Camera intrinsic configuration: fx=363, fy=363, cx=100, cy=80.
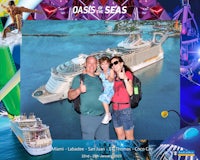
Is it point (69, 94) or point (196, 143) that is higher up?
point (69, 94)

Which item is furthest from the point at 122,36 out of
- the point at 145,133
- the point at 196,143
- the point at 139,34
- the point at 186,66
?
the point at 196,143

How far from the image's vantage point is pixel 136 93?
A: 1989 millimetres

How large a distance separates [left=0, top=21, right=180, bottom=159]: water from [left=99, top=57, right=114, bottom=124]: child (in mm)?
73

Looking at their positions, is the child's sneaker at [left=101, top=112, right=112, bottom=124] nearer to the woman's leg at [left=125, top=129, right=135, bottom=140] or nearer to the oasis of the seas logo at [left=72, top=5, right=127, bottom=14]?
the woman's leg at [left=125, top=129, right=135, bottom=140]

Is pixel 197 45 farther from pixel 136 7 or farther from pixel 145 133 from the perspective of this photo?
pixel 145 133

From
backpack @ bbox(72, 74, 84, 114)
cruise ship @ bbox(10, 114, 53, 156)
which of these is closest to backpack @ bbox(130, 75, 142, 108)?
backpack @ bbox(72, 74, 84, 114)

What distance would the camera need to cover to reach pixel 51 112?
199cm

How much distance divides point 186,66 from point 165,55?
0.43ft

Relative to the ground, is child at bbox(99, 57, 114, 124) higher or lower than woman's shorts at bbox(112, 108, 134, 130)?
higher

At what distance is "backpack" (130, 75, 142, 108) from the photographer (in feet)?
6.51

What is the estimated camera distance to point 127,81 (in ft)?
6.49

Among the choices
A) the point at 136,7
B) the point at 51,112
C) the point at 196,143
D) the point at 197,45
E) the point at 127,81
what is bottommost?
the point at 196,143

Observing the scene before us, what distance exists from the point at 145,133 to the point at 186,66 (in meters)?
0.44

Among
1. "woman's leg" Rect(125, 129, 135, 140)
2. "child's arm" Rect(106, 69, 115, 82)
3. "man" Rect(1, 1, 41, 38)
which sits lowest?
"woman's leg" Rect(125, 129, 135, 140)
